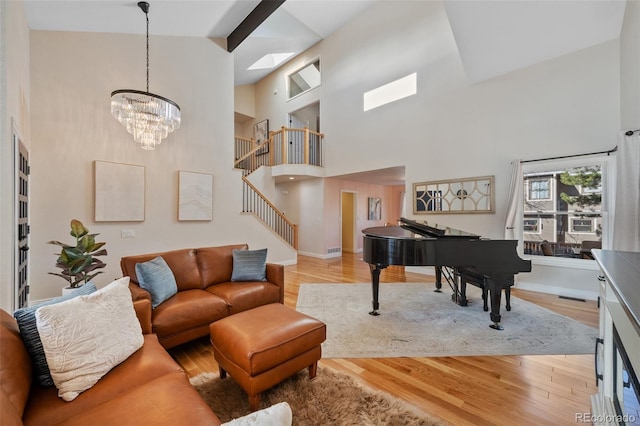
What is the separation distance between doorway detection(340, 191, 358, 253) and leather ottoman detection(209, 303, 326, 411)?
20.8 feet

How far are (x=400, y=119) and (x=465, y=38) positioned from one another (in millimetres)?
1881

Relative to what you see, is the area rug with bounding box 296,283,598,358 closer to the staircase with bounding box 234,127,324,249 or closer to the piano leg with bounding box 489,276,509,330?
the piano leg with bounding box 489,276,509,330

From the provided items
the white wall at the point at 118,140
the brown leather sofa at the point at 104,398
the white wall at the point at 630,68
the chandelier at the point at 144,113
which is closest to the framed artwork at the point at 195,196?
the white wall at the point at 118,140

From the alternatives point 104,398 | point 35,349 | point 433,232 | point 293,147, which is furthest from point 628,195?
point 293,147

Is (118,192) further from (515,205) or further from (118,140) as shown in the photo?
(515,205)

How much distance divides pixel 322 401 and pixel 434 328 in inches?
62.8

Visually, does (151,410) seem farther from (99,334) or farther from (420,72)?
(420,72)

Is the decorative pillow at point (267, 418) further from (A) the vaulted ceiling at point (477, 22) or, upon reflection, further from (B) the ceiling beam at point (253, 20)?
(B) the ceiling beam at point (253, 20)

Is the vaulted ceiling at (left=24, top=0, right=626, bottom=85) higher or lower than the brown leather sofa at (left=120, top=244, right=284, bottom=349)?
higher

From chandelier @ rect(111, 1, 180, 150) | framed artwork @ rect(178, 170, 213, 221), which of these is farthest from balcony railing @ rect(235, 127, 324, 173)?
chandelier @ rect(111, 1, 180, 150)

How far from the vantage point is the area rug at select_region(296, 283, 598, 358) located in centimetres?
232

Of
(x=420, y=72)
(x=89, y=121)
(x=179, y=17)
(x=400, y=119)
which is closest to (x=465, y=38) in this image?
(x=420, y=72)

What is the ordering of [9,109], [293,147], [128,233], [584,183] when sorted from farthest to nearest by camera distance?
[293,147], [128,233], [584,183], [9,109]

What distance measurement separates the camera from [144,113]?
10.6ft
